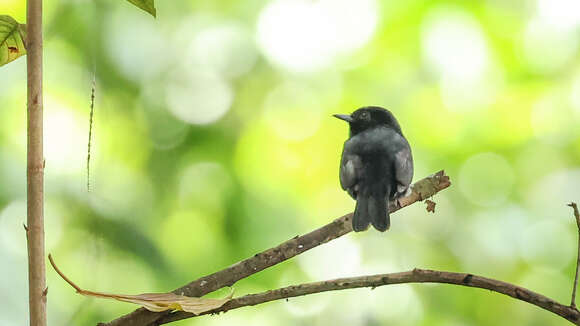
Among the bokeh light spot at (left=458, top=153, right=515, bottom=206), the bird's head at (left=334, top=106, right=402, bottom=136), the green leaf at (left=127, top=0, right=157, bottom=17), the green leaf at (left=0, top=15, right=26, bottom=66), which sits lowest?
the green leaf at (left=0, top=15, right=26, bottom=66)

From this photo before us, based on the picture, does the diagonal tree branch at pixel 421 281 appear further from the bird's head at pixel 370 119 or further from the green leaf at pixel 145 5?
→ the bird's head at pixel 370 119

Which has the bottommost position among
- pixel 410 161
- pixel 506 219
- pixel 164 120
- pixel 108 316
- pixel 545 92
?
pixel 108 316

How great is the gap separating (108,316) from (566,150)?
2.02 m

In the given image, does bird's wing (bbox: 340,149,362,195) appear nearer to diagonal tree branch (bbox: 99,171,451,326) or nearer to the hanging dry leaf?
diagonal tree branch (bbox: 99,171,451,326)

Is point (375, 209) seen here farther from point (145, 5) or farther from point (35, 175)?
point (35, 175)

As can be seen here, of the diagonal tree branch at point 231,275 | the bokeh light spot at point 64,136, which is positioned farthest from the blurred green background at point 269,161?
the diagonal tree branch at point 231,275

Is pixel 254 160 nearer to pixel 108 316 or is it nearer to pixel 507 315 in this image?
pixel 108 316

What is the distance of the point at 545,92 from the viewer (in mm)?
3262

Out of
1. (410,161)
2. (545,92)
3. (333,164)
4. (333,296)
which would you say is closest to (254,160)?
(333,164)

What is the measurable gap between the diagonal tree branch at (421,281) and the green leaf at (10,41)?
42 cm

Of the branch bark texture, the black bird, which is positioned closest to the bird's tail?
the black bird

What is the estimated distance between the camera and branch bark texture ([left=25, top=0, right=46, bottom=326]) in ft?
2.39

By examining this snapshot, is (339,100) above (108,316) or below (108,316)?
above

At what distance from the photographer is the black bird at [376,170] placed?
184 cm
